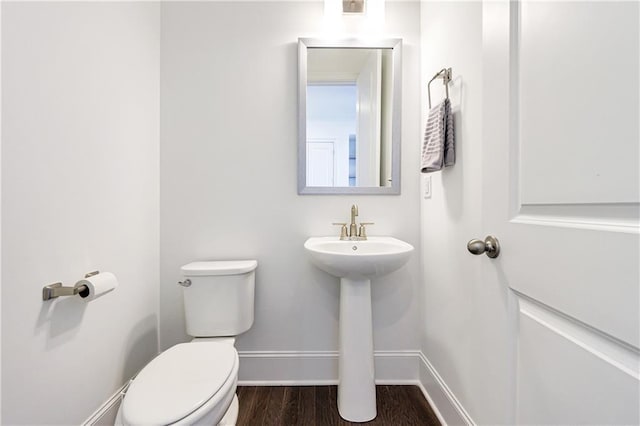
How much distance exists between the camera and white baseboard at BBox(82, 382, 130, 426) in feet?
3.63

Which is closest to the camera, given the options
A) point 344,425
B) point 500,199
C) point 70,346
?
A: point 500,199

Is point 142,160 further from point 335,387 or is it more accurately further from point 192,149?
point 335,387

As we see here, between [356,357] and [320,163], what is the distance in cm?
101

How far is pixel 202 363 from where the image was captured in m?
1.04

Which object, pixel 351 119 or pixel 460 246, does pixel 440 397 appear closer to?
pixel 460 246

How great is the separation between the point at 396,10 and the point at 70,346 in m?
2.18

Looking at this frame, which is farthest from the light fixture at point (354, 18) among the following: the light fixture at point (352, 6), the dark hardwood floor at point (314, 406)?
the dark hardwood floor at point (314, 406)

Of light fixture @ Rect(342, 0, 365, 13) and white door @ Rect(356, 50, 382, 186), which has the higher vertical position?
light fixture @ Rect(342, 0, 365, 13)

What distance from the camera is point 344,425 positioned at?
1.26m

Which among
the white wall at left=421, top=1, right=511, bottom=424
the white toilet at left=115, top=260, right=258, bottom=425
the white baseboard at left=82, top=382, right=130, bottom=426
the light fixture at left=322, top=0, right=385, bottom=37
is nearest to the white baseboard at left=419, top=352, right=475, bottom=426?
the white wall at left=421, top=1, right=511, bottom=424

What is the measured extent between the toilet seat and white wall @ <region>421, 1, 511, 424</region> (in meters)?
0.82

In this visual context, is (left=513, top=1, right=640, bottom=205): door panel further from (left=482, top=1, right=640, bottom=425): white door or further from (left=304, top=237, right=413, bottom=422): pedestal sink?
(left=304, top=237, right=413, bottom=422): pedestal sink

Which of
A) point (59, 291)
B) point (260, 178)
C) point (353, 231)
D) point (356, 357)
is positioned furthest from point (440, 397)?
point (59, 291)

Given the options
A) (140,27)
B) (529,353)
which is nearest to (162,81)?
(140,27)
